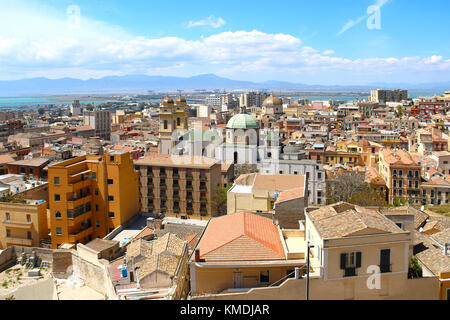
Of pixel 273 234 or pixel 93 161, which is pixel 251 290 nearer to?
pixel 273 234

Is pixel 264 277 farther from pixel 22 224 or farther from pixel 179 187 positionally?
pixel 179 187

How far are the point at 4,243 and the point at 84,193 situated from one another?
5551 mm

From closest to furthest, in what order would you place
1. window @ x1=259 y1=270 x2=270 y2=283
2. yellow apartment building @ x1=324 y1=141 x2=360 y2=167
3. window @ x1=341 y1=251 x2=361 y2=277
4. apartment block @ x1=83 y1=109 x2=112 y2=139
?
window @ x1=341 y1=251 x2=361 y2=277 → window @ x1=259 y1=270 x2=270 y2=283 → yellow apartment building @ x1=324 y1=141 x2=360 y2=167 → apartment block @ x1=83 y1=109 x2=112 y2=139

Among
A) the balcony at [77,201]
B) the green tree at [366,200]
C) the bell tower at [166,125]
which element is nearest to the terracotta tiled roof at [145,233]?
the balcony at [77,201]

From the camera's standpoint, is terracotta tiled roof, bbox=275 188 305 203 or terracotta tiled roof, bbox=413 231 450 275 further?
terracotta tiled roof, bbox=275 188 305 203

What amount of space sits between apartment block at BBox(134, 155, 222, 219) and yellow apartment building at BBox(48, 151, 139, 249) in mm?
7512

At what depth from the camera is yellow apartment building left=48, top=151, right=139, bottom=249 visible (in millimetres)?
23859

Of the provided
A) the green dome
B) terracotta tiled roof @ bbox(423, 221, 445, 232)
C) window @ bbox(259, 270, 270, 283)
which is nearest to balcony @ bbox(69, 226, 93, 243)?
window @ bbox(259, 270, 270, 283)

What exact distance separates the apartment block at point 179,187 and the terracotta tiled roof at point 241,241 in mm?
16617

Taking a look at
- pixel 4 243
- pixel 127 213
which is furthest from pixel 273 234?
pixel 4 243

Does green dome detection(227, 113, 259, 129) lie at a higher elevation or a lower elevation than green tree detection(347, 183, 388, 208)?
higher

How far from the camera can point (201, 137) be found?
50.2m

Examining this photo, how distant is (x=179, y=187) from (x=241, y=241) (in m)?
20.2

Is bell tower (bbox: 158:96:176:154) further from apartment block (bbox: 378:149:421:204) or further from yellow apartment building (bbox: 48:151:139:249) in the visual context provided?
apartment block (bbox: 378:149:421:204)
